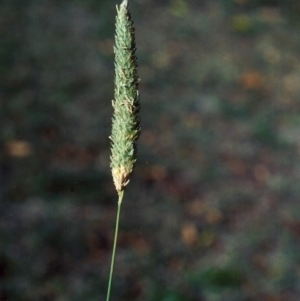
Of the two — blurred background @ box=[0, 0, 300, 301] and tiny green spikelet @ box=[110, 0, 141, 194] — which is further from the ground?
tiny green spikelet @ box=[110, 0, 141, 194]

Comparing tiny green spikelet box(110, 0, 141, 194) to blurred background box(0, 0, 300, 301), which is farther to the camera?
blurred background box(0, 0, 300, 301)

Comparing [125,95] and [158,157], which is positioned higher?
[125,95]

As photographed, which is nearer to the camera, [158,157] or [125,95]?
[125,95]

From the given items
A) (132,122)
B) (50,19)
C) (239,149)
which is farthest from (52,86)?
(132,122)

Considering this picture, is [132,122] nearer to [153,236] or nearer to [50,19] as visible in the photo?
[153,236]

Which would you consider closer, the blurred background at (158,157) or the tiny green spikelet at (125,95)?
the tiny green spikelet at (125,95)
